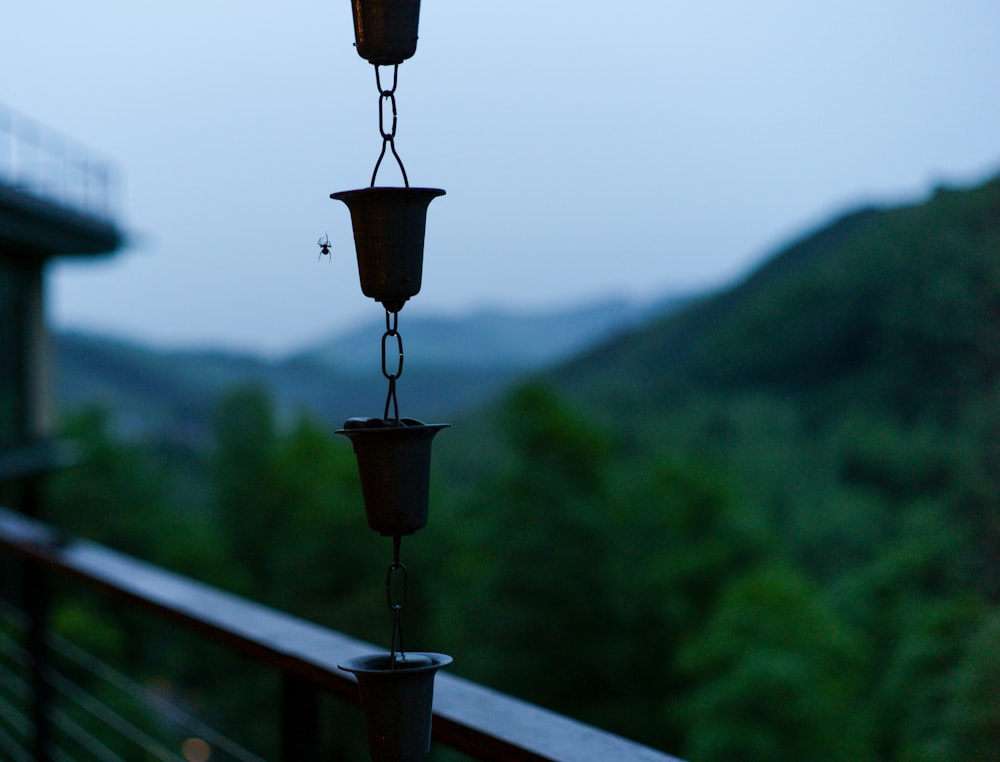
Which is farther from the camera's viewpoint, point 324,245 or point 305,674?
point 305,674

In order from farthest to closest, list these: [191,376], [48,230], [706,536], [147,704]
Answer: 1. [191,376]
2. [706,536]
3. [48,230]
4. [147,704]

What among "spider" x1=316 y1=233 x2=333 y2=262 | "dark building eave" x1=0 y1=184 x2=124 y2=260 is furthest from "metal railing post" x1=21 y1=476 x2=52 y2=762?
"dark building eave" x1=0 y1=184 x2=124 y2=260

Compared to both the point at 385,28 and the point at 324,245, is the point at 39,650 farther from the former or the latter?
the point at 385,28

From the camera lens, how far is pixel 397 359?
3.18 feet

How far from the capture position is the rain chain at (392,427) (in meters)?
0.92

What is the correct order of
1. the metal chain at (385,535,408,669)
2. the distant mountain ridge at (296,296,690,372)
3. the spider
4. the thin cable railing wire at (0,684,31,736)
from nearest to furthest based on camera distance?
the metal chain at (385,535,408,669) < the spider < the thin cable railing wire at (0,684,31,736) < the distant mountain ridge at (296,296,690,372)

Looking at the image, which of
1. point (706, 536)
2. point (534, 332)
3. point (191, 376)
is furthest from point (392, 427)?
point (191, 376)

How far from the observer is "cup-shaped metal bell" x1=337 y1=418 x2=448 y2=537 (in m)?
0.93

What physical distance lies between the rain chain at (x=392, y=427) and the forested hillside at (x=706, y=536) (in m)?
11.0

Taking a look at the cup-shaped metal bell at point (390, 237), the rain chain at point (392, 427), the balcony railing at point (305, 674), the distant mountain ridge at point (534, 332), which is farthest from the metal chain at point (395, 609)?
the distant mountain ridge at point (534, 332)

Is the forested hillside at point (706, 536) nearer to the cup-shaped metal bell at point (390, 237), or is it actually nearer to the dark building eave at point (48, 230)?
the dark building eave at point (48, 230)

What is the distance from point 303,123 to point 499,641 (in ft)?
54.7

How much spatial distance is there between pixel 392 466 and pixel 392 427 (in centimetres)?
3

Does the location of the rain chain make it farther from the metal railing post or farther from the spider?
the metal railing post
